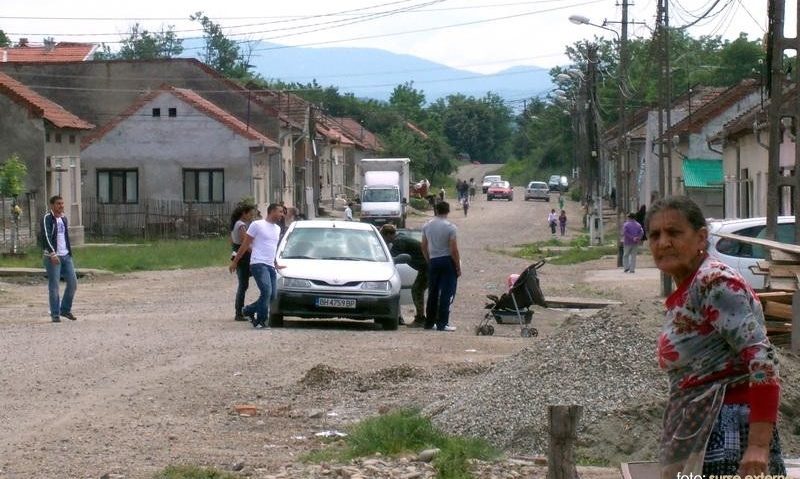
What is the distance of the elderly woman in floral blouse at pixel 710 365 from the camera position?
4.48 metres

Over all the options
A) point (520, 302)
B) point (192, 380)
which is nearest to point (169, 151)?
point (520, 302)

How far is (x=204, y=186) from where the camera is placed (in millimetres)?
57750

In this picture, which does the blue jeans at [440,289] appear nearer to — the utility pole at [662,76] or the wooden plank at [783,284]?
the wooden plank at [783,284]

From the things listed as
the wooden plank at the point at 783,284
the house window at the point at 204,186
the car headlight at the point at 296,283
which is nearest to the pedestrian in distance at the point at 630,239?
the car headlight at the point at 296,283

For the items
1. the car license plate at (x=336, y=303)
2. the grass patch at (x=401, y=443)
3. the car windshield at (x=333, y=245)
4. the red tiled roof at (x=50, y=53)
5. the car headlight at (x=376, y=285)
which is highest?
the red tiled roof at (x=50, y=53)

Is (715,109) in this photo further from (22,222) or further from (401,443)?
(401,443)

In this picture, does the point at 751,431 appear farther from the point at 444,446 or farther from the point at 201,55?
the point at 201,55

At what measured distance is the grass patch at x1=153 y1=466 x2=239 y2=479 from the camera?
8.13 m

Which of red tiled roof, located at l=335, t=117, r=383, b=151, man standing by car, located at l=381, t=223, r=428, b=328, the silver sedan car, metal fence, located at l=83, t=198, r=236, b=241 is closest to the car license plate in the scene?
the silver sedan car

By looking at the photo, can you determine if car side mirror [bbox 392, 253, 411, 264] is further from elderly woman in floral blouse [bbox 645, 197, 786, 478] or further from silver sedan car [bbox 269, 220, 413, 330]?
elderly woman in floral blouse [bbox 645, 197, 786, 478]

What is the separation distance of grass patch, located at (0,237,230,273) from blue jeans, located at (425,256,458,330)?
55.1 feet

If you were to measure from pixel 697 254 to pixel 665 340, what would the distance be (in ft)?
1.02

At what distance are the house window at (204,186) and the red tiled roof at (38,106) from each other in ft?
35.3

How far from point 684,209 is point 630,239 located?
96.6 ft
